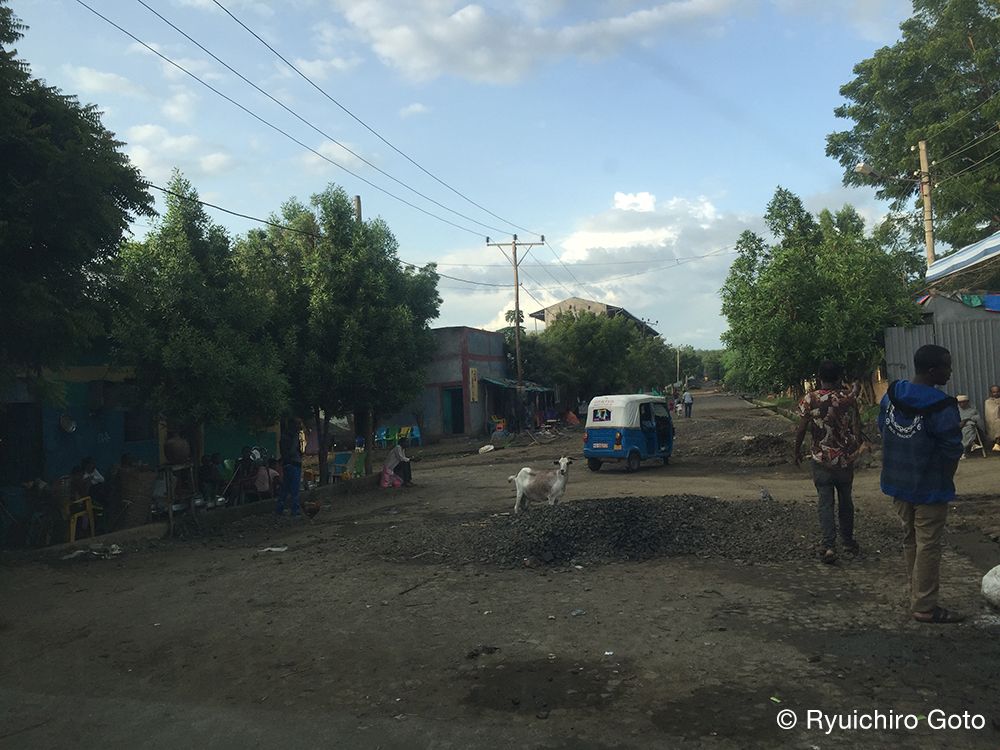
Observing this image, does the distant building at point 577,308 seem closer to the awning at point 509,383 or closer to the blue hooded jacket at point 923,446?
the awning at point 509,383

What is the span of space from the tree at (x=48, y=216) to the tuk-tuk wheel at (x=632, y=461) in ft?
41.2

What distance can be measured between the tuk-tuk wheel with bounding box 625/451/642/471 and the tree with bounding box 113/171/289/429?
9.13 m

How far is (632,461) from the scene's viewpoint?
1895cm

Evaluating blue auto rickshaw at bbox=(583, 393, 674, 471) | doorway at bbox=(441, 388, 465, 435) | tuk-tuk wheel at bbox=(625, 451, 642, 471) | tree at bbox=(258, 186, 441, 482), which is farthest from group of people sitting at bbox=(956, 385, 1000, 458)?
doorway at bbox=(441, 388, 465, 435)

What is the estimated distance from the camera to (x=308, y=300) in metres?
17.2

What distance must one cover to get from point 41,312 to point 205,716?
6311 mm

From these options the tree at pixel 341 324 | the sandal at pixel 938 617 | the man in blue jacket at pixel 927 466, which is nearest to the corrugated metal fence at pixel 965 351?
the tree at pixel 341 324

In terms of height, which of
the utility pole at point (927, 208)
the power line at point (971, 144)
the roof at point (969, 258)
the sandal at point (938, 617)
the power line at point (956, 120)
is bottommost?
the sandal at point (938, 617)

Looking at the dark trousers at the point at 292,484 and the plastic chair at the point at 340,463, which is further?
the plastic chair at the point at 340,463

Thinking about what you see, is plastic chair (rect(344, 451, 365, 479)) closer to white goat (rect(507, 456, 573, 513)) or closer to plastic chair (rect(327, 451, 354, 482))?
plastic chair (rect(327, 451, 354, 482))

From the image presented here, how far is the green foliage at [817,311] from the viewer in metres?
16.0

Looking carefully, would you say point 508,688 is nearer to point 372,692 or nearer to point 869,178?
point 372,692

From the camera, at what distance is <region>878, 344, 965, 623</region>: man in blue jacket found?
5129mm

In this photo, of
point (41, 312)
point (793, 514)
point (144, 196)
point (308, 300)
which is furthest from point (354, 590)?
point (308, 300)
